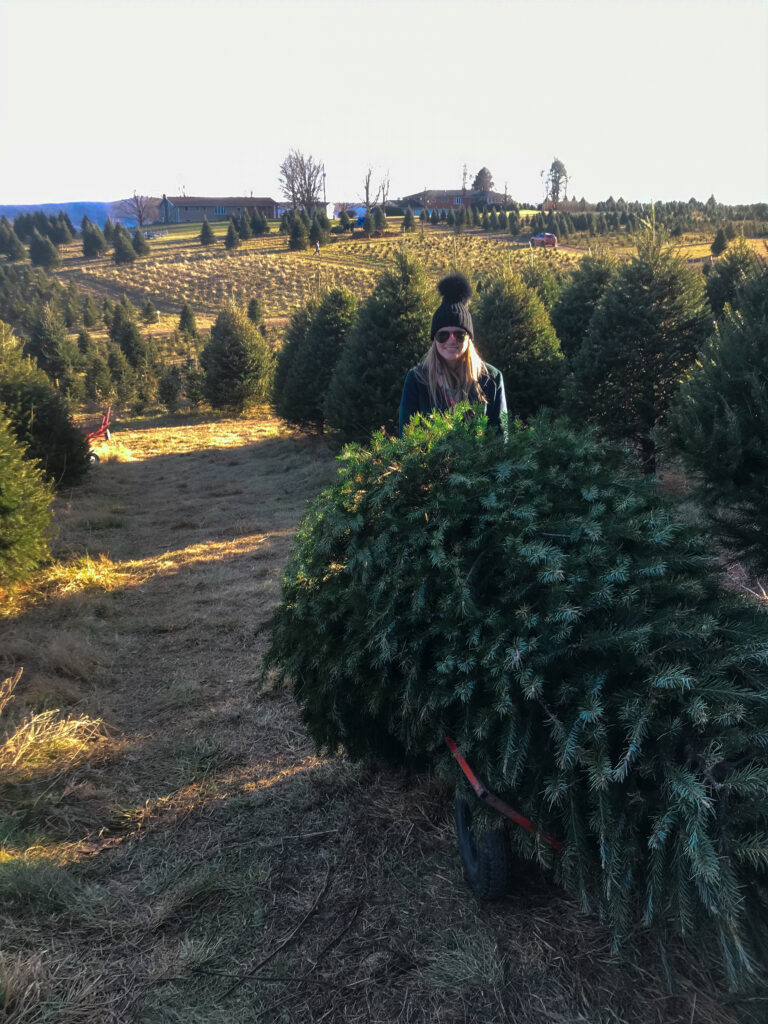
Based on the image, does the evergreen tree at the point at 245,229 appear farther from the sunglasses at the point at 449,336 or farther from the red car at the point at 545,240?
the sunglasses at the point at 449,336

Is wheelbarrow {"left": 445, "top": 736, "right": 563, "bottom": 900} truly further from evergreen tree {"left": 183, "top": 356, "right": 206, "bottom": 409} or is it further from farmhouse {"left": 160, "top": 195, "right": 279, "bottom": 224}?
farmhouse {"left": 160, "top": 195, "right": 279, "bottom": 224}

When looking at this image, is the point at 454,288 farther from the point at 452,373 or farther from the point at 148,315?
the point at 148,315

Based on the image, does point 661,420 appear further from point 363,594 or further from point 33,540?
point 33,540

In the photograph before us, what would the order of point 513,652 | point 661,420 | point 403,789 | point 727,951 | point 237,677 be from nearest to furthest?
1. point 727,951
2. point 513,652
3. point 403,789
4. point 237,677
5. point 661,420

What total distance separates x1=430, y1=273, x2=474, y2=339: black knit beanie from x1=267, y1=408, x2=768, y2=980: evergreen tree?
1.18 metres

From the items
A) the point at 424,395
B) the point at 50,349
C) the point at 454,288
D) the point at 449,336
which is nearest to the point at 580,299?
the point at 454,288

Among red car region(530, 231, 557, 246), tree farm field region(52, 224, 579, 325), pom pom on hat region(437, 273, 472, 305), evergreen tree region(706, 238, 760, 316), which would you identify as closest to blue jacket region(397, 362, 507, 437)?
pom pom on hat region(437, 273, 472, 305)

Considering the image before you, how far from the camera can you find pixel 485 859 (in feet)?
6.91

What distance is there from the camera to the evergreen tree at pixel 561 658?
4.88 feet

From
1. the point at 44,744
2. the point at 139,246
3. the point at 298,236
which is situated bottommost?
the point at 44,744

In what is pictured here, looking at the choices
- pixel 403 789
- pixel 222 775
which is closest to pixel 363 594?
pixel 403 789

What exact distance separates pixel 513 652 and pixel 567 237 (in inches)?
2080

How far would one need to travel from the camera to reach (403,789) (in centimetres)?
292

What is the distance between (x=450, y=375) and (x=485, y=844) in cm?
249
